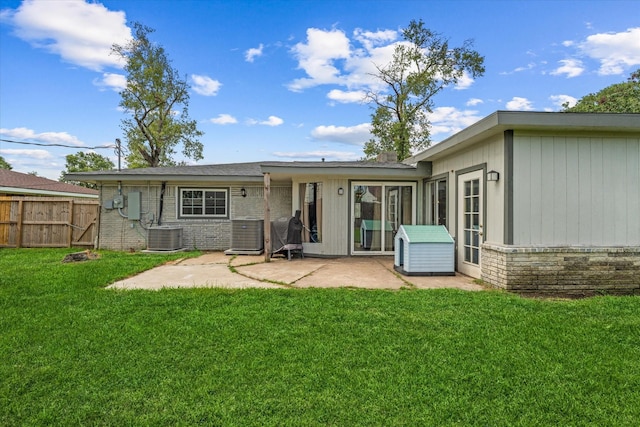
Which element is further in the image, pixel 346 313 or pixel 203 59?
pixel 203 59

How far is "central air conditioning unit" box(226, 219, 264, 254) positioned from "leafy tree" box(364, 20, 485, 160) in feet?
39.9

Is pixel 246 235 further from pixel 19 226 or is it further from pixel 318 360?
pixel 19 226

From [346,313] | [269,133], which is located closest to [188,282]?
[346,313]

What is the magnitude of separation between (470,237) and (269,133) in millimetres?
13821

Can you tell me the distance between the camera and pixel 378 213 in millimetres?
8492

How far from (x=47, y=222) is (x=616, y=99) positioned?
964 inches

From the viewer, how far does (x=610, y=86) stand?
62.7 ft

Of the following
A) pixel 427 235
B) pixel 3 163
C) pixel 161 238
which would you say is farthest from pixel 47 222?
pixel 3 163

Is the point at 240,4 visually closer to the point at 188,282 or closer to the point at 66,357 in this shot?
the point at 188,282

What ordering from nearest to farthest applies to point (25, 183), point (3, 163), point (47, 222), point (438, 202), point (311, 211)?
point (438, 202) → point (311, 211) → point (47, 222) → point (25, 183) → point (3, 163)

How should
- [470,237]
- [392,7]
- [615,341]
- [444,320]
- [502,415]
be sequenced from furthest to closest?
[392,7]
[470,237]
[444,320]
[615,341]
[502,415]

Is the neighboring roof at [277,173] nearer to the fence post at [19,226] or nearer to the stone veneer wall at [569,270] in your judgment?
the fence post at [19,226]

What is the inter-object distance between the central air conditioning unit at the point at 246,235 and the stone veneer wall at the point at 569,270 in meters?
5.84

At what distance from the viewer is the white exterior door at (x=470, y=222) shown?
5863 millimetres
